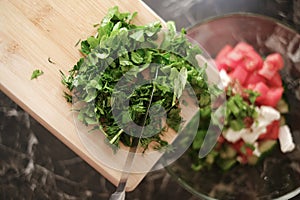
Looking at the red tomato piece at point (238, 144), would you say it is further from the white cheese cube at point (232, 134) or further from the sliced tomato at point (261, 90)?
the sliced tomato at point (261, 90)

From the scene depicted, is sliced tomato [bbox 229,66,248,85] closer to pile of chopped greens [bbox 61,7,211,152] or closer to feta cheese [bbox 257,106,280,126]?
feta cheese [bbox 257,106,280,126]

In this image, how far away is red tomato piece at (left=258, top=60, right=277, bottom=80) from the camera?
1.68 m

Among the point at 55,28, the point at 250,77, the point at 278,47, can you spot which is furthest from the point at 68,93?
the point at 278,47

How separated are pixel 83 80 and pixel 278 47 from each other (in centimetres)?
68

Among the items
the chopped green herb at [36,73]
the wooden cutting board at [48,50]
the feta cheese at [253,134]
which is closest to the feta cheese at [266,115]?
the feta cheese at [253,134]

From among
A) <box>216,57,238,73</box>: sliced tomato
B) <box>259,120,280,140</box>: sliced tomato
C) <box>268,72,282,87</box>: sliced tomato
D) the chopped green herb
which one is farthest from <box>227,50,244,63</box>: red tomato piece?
the chopped green herb

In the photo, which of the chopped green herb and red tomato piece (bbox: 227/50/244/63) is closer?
the chopped green herb

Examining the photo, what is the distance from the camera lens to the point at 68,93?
4.74 ft

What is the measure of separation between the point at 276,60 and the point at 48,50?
72 centimetres

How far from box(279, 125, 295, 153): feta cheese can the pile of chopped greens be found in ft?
1.45

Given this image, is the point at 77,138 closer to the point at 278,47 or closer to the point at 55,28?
the point at 55,28

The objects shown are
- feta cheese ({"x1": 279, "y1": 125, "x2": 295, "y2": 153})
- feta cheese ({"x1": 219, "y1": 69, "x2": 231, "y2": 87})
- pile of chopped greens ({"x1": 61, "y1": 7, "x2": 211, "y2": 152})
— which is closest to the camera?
pile of chopped greens ({"x1": 61, "y1": 7, "x2": 211, "y2": 152})

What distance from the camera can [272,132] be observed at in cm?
173

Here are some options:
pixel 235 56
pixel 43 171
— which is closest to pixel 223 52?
pixel 235 56
